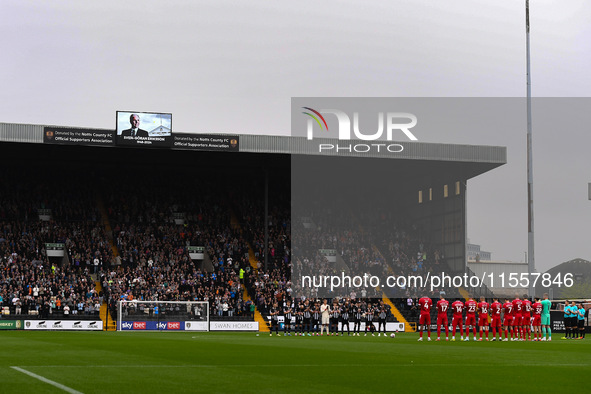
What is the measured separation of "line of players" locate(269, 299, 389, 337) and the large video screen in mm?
13072

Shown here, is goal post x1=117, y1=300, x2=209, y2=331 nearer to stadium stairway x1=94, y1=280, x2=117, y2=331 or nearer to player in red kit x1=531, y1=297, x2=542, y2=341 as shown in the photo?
stadium stairway x1=94, y1=280, x2=117, y2=331

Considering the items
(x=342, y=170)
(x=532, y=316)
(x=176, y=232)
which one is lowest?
(x=532, y=316)

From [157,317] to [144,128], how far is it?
12517 mm

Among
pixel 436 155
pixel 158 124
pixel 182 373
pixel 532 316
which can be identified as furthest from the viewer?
pixel 436 155

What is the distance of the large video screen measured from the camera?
55094mm

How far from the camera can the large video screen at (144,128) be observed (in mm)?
55094

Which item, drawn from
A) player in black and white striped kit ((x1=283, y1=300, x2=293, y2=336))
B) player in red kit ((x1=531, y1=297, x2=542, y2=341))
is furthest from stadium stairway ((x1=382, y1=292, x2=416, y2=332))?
player in red kit ((x1=531, y1=297, x2=542, y2=341))

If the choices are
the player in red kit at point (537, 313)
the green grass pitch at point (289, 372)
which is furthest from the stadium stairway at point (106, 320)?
the green grass pitch at point (289, 372)

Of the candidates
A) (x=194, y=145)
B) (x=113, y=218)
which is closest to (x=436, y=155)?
(x=194, y=145)

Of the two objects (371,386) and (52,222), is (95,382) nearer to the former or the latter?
(371,386)

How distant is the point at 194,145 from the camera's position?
56.4m

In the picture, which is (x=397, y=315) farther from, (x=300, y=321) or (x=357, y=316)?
(x=300, y=321)

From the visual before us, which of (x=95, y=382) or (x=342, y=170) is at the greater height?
(x=342, y=170)

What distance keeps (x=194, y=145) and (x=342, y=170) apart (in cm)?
1277
